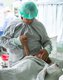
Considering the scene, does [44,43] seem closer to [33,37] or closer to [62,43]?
[33,37]

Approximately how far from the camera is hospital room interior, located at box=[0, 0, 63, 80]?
3.92ft

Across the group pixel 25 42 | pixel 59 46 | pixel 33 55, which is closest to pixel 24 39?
pixel 25 42

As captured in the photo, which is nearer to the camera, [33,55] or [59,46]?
[33,55]

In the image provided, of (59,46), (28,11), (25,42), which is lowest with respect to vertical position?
(59,46)

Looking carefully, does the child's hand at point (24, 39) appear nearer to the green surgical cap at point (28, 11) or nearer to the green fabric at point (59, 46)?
the green surgical cap at point (28, 11)

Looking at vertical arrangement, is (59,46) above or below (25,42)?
below

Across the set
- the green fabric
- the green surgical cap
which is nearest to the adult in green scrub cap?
the green surgical cap

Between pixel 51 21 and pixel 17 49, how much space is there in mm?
790

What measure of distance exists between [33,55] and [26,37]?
Result: 19 centimetres

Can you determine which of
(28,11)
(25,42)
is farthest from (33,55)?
(28,11)

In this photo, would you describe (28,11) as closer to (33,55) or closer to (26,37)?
(26,37)

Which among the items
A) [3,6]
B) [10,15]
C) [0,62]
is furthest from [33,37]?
[3,6]

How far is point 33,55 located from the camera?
164 centimetres

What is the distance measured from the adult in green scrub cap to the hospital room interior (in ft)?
0.03
